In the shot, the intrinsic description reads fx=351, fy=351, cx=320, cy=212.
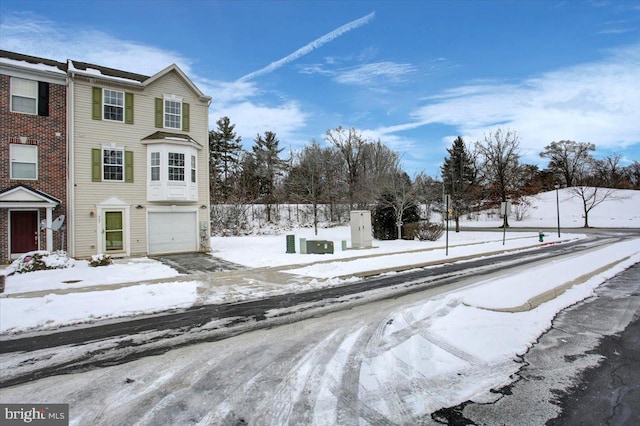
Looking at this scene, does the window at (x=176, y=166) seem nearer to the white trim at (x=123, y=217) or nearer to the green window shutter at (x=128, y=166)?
the green window shutter at (x=128, y=166)

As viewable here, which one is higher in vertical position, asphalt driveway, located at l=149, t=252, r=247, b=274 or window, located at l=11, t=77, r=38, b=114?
window, located at l=11, t=77, r=38, b=114

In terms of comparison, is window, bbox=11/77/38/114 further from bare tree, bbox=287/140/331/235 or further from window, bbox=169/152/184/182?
bare tree, bbox=287/140/331/235

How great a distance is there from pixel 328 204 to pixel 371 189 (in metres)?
14.9

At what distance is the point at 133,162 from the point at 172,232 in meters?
3.91

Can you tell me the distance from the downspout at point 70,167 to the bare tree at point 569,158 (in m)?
78.2

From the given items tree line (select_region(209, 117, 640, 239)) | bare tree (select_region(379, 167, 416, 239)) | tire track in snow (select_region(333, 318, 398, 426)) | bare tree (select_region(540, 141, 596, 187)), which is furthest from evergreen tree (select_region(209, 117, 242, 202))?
bare tree (select_region(540, 141, 596, 187))

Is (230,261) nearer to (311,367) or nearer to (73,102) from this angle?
(73,102)

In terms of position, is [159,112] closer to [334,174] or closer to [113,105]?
[113,105]

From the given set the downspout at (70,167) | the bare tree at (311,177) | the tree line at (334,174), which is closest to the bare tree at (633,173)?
the tree line at (334,174)

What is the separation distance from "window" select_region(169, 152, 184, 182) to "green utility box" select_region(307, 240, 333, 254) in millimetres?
7424

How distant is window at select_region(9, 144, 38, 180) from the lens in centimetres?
1482

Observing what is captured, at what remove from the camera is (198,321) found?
22.0ft

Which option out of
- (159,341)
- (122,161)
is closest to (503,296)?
(159,341)

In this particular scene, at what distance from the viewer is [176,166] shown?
699 inches
